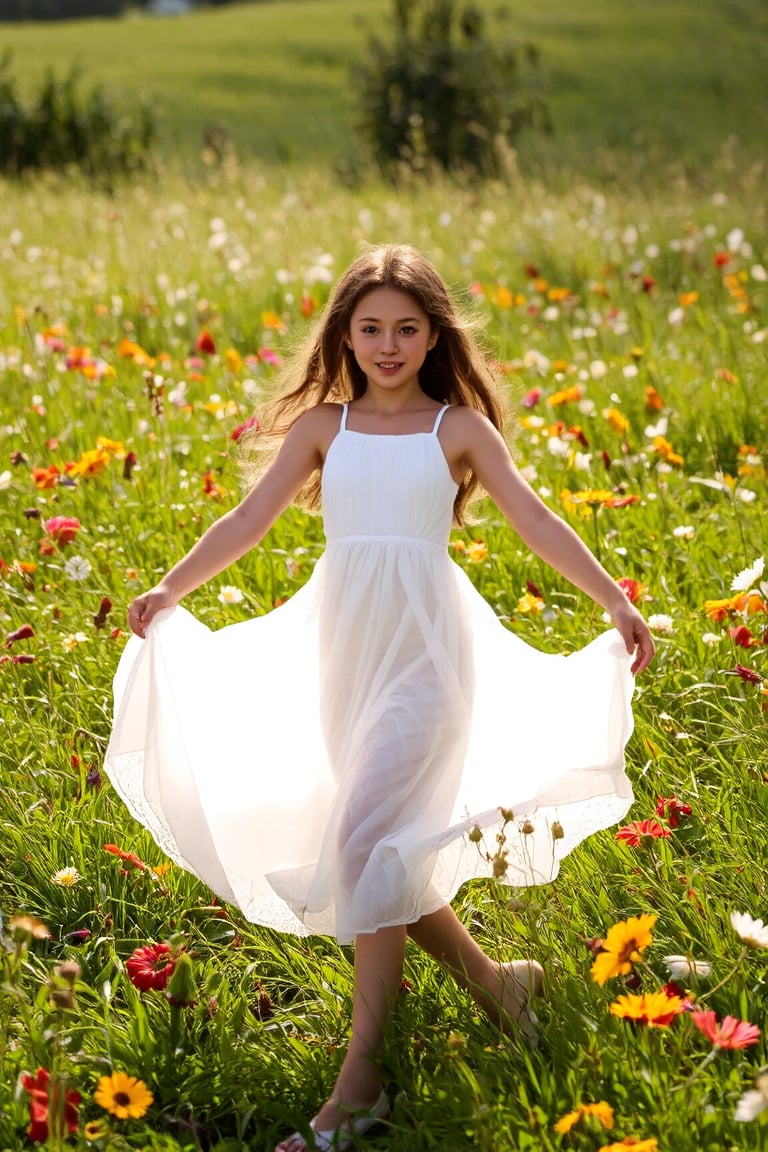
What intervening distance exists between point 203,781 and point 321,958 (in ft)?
1.55

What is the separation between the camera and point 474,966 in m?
2.38

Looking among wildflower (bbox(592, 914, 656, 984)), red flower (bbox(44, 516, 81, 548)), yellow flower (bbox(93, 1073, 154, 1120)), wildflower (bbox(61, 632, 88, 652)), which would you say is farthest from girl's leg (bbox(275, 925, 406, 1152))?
red flower (bbox(44, 516, 81, 548))

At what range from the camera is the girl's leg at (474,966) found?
235 centimetres

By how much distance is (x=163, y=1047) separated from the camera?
232 cm

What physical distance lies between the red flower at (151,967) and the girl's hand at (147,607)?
597 mm

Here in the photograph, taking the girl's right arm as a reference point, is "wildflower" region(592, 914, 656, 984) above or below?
below

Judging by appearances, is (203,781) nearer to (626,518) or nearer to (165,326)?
(626,518)

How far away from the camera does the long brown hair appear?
272 cm

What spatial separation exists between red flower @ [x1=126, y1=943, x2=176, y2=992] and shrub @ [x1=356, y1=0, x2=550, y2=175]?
10.8 meters

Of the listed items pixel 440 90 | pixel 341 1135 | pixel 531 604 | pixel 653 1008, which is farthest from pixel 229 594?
pixel 440 90

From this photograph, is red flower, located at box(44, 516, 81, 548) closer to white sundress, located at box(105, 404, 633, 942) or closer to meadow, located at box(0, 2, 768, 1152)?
meadow, located at box(0, 2, 768, 1152)

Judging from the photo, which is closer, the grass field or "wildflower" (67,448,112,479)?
"wildflower" (67,448,112,479)

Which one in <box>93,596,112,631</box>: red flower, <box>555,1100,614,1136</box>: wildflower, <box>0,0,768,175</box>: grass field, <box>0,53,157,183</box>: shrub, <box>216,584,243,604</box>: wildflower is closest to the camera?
<box>555,1100,614,1136</box>: wildflower

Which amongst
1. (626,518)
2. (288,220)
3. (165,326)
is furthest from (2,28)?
(626,518)
